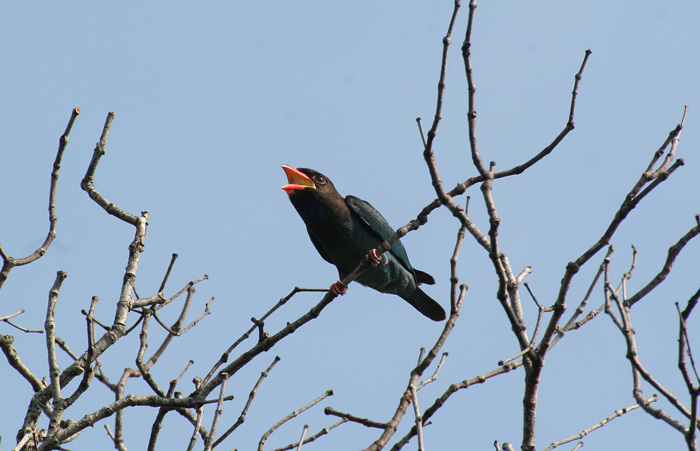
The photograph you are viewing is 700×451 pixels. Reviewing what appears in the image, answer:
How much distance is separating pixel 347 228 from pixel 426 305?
189 cm

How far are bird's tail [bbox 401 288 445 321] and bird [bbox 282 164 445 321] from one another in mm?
336

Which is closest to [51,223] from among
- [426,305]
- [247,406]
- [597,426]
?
[247,406]

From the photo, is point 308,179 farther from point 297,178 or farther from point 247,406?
point 247,406

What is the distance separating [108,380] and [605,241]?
141 inches

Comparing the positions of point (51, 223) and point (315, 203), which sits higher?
point (315, 203)

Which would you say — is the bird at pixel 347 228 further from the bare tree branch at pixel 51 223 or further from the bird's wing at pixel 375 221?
the bare tree branch at pixel 51 223

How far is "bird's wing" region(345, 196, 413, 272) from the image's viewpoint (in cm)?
863

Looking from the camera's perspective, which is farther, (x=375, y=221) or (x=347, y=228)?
(x=375, y=221)

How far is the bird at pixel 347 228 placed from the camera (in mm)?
8383

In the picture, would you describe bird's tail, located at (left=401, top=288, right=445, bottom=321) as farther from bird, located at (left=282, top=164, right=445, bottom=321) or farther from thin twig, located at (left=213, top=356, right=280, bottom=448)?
thin twig, located at (left=213, top=356, right=280, bottom=448)

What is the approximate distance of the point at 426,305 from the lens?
9656 mm

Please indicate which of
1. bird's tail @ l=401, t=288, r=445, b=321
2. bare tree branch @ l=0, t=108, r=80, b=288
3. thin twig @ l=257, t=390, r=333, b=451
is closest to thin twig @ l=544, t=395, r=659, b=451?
thin twig @ l=257, t=390, r=333, b=451

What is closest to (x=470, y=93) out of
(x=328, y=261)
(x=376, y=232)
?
(x=376, y=232)

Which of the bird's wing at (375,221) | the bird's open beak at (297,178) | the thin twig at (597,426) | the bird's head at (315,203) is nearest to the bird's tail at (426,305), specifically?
the bird's wing at (375,221)
